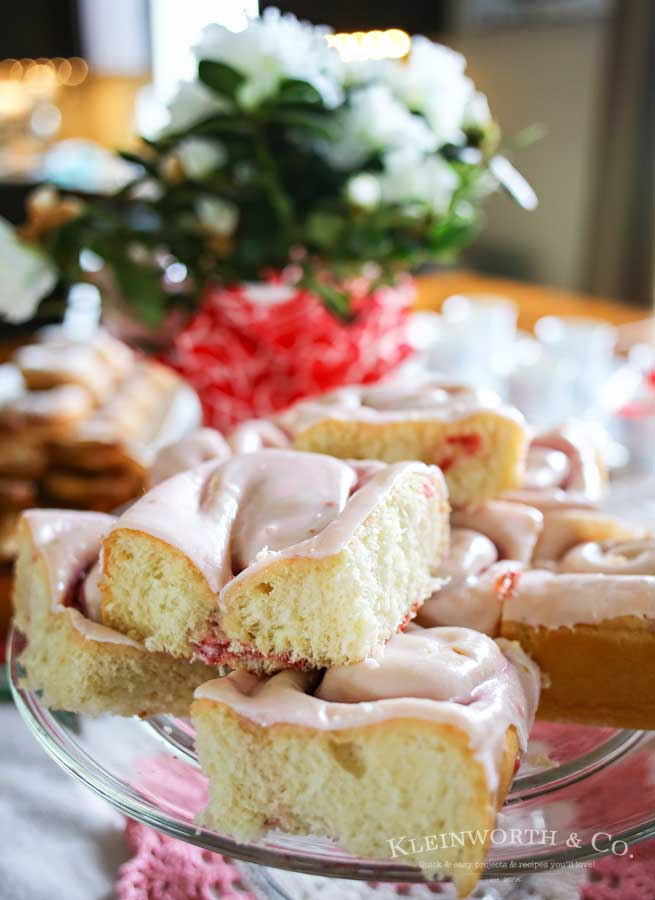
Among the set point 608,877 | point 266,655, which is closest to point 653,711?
point 608,877

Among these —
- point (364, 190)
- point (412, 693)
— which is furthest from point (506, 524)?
point (364, 190)

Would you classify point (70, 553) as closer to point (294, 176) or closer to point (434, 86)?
point (294, 176)

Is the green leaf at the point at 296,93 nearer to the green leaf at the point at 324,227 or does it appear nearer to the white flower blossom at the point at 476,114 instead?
the green leaf at the point at 324,227

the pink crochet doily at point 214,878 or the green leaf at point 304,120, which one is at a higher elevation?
the green leaf at point 304,120

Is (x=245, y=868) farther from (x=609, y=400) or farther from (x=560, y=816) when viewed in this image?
(x=609, y=400)

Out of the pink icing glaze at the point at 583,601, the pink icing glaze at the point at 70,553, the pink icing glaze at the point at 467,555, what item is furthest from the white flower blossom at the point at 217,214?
the pink icing glaze at the point at 583,601
